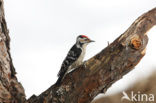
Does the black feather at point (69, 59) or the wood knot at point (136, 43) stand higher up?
the black feather at point (69, 59)

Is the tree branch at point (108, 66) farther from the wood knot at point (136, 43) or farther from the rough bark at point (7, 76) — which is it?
the rough bark at point (7, 76)

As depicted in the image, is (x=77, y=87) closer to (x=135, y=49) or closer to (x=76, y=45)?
(x=135, y=49)

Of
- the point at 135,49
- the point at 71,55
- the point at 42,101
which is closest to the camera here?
the point at 135,49

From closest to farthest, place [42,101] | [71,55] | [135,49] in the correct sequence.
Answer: [135,49], [42,101], [71,55]

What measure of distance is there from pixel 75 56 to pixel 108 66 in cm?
97

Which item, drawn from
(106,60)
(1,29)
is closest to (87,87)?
(106,60)

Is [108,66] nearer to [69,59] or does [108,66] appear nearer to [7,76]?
[69,59]

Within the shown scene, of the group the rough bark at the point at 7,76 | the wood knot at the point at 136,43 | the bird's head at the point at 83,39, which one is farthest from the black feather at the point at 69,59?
the wood knot at the point at 136,43

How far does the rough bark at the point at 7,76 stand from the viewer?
4.29 meters

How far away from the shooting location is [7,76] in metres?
4.37

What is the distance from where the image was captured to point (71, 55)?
4.88 metres

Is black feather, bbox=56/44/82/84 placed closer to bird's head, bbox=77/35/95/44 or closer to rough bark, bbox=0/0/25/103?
bird's head, bbox=77/35/95/44

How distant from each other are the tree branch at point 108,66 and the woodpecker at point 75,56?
0.23 meters

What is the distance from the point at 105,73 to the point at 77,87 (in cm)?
36
